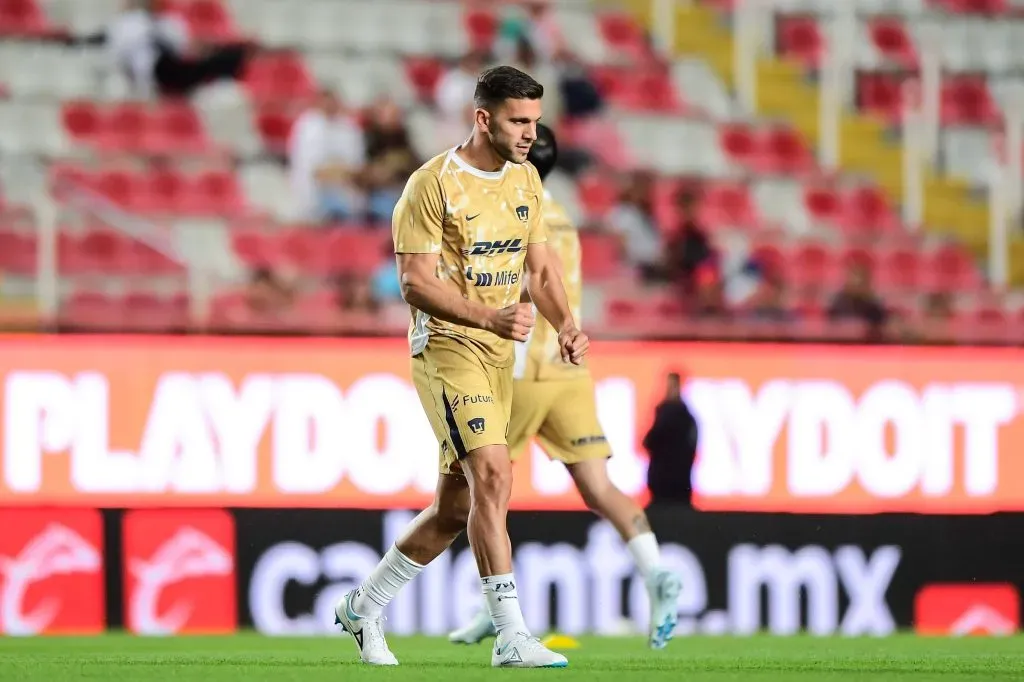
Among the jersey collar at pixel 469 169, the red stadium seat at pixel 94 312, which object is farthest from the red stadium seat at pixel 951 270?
the jersey collar at pixel 469 169

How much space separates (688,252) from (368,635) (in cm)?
802

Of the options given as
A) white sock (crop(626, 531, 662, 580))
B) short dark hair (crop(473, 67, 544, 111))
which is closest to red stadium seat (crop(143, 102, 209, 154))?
white sock (crop(626, 531, 662, 580))

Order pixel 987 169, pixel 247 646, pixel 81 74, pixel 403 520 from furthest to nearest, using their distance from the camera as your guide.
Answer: pixel 987 169, pixel 81 74, pixel 403 520, pixel 247 646

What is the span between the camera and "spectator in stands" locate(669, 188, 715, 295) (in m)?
15.0

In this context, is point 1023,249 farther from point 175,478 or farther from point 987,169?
point 175,478

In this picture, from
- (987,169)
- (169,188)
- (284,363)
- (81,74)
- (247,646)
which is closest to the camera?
(247,646)

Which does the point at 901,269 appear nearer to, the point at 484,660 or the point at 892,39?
the point at 892,39

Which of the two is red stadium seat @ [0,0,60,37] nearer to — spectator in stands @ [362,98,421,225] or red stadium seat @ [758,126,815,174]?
spectator in stands @ [362,98,421,225]

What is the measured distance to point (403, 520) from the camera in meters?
11.8

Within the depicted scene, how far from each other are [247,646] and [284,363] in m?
3.10

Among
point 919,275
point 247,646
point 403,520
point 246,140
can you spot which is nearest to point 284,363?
point 403,520

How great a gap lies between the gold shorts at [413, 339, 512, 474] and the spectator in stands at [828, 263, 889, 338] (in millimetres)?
7388

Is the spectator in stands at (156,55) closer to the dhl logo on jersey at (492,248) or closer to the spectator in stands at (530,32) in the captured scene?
the spectator in stands at (530,32)

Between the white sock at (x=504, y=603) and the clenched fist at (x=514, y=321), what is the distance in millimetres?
852
